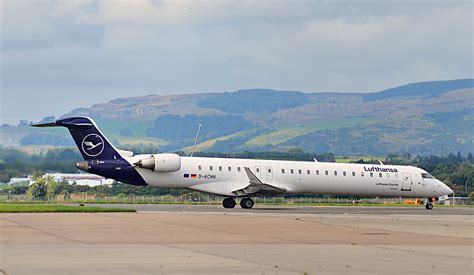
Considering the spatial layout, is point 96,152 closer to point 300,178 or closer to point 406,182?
point 300,178

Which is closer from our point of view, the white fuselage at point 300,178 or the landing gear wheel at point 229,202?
the white fuselage at point 300,178

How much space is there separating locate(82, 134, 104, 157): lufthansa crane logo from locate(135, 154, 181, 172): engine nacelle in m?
2.27

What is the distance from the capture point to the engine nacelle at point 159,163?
180 ft

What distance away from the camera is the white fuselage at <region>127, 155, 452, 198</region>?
55956 mm

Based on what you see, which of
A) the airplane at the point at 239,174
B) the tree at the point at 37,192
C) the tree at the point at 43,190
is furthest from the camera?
the tree at the point at 37,192

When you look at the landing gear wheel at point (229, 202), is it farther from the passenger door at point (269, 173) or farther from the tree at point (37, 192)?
the tree at point (37, 192)

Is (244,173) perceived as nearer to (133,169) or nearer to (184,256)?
(133,169)

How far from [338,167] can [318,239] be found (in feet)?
97.4

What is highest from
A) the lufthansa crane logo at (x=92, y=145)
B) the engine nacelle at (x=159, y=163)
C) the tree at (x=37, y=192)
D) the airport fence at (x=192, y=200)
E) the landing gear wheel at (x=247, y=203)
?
the lufthansa crane logo at (x=92, y=145)

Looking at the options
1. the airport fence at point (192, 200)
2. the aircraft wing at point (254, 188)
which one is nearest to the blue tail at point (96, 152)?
the aircraft wing at point (254, 188)

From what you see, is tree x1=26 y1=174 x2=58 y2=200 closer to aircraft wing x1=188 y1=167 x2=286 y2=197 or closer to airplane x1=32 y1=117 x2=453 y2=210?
airplane x1=32 y1=117 x2=453 y2=210

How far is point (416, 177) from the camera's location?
62.8m

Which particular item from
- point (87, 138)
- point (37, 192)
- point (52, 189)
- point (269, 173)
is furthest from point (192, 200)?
point (87, 138)

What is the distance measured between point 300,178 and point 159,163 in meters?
9.28
